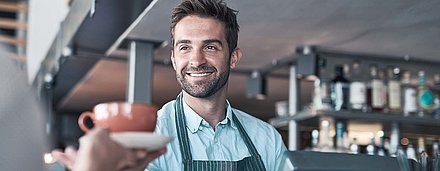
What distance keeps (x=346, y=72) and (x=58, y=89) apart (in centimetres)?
199

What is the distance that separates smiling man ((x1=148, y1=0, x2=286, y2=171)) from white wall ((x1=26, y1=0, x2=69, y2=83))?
1.92m

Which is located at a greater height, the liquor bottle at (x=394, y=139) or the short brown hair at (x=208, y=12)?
the short brown hair at (x=208, y=12)

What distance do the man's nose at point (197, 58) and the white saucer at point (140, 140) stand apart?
536mm

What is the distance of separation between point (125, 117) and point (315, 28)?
71.6 inches

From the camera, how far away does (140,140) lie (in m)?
0.82

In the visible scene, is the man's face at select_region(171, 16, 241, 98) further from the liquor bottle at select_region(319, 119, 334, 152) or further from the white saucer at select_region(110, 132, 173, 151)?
the liquor bottle at select_region(319, 119, 334, 152)

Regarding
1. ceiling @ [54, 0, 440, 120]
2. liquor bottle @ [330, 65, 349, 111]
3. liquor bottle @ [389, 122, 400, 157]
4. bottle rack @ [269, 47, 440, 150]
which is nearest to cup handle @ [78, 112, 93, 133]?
ceiling @ [54, 0, 440, 120]

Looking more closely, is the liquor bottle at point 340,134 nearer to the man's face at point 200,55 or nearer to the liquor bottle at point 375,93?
the liquor bottle at point 375,93

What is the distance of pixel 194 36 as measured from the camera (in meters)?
1.39

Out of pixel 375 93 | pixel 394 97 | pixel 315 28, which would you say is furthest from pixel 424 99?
pixel 315 28

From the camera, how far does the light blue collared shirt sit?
1452mm

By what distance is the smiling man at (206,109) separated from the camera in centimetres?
139

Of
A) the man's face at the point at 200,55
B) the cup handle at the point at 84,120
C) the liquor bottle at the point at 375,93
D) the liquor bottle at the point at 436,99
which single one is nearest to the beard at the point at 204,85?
the man's face at the point at 200,55

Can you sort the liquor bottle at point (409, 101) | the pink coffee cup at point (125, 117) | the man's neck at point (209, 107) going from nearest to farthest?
the pink coffee cup at point (125, 117), the man's neck at point (209, 107), the liquor bottle at point (409, 101)
